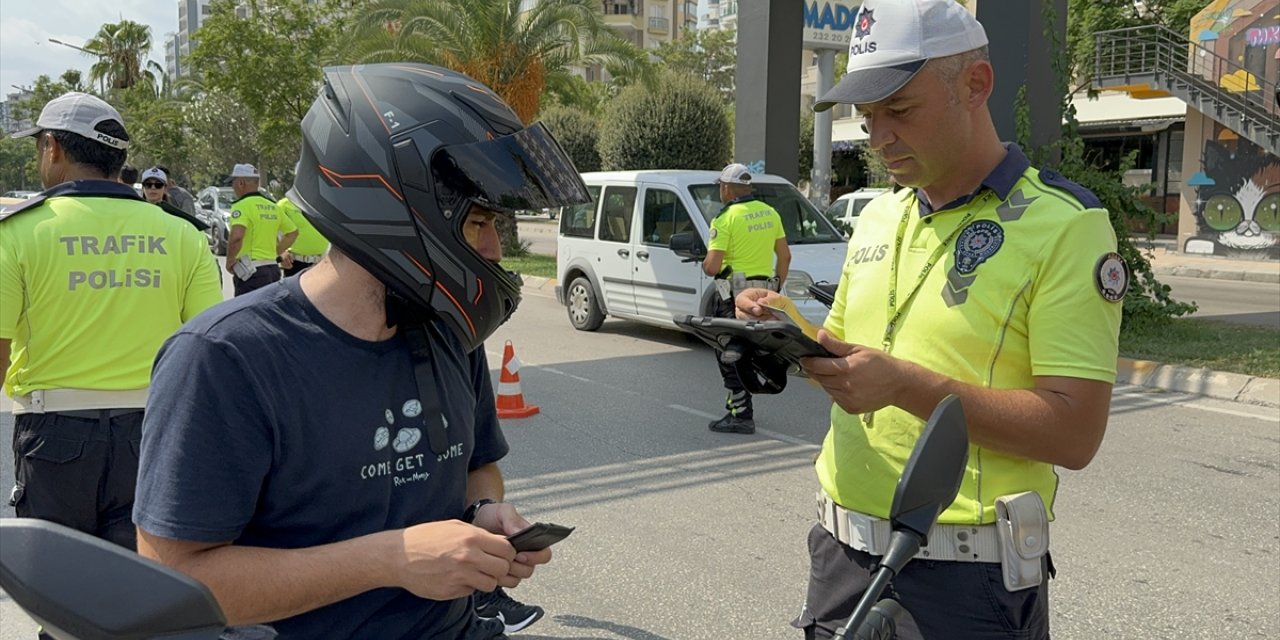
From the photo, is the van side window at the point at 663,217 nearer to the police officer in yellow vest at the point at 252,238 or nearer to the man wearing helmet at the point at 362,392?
the police officer in yellow vest at the point at 252,238

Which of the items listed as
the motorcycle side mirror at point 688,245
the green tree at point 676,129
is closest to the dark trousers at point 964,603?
the motorcycle side mirror at point 688,245

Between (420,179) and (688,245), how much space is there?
843 centimetres

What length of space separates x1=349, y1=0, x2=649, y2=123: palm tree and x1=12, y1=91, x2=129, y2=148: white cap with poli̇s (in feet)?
56.1

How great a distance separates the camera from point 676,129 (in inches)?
1005

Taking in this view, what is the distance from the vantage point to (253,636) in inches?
53.1

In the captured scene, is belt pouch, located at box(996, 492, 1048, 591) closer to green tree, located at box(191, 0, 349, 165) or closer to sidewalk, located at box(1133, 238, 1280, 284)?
sidewalk, located at box(1133, 238, 1280, 284)

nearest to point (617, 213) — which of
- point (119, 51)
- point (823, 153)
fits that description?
point (823, 153)

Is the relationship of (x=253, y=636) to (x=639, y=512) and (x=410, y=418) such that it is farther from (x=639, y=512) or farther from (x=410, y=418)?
(x=639, y=512)

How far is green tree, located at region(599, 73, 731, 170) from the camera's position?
1003 inches

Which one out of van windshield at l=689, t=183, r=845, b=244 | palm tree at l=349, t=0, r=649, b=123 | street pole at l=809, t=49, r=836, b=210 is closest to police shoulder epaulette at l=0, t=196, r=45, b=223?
van windshield at l=689, t=183, r=845, b=244

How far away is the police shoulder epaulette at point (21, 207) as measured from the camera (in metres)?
3.11

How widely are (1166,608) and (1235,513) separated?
1592 mm

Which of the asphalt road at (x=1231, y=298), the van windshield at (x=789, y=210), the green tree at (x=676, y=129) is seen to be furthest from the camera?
the green tree at (x=676, y=129)

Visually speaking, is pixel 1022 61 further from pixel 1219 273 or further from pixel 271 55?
pixel 271 55
